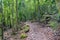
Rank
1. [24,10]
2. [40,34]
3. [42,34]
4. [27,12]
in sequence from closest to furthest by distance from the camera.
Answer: [42,34]
[40,34]
[24,10]
[27,12]

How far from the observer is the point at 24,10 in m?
32.9

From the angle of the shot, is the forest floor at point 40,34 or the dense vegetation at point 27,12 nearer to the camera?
the forest floor at point 40,34

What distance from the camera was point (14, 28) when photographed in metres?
20.8

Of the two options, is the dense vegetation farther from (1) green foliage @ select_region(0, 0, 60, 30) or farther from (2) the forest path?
(2) the forest path

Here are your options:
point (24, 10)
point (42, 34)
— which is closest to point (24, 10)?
point (24, 10)

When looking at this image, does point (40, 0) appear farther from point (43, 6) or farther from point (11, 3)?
point (11, 3)

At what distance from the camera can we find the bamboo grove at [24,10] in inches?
810

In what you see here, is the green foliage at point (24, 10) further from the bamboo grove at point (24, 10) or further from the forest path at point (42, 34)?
the forest path at point (42, 34)

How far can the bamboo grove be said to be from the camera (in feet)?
67.5

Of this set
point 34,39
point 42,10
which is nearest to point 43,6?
point 42,10

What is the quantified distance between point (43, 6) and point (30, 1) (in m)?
Result: 5.98

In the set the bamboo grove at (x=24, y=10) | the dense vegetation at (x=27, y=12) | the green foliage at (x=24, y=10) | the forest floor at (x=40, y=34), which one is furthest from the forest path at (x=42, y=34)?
the green foliage at (x=24, y=10)

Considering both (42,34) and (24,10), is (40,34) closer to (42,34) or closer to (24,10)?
(42,34)

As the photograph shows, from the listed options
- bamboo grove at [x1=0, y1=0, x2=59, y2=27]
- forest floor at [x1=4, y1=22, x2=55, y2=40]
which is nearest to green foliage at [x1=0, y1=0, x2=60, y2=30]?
bamboo grove at [x1=0, y1=0, x2=59, y2=27]
